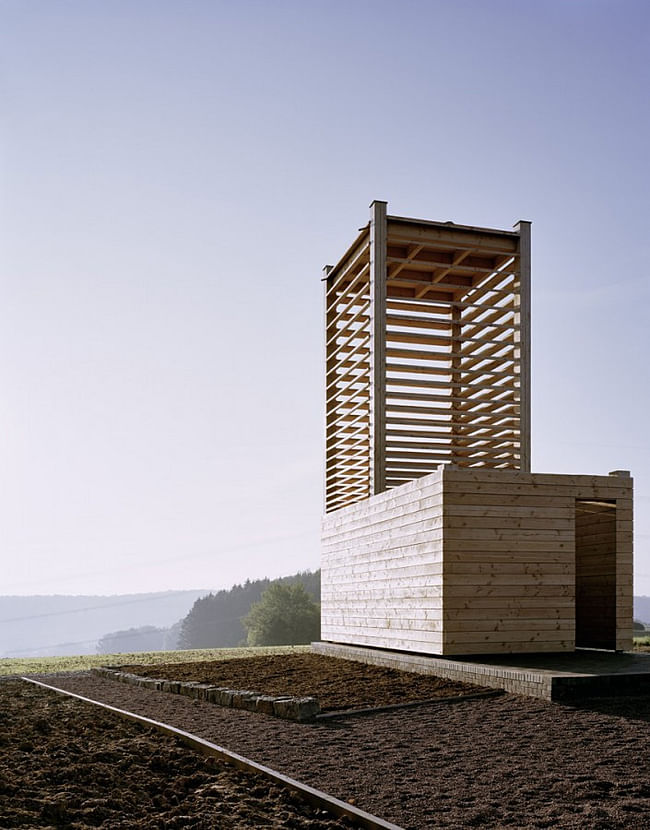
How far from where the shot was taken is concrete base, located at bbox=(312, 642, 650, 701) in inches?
315

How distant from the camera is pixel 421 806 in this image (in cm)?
500

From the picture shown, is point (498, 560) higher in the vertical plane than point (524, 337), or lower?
lower

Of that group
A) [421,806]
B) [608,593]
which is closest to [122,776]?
[421,806]

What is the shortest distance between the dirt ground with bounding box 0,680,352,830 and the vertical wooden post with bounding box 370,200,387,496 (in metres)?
7.24

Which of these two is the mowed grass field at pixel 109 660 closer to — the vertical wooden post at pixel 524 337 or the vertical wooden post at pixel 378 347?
the vertical wooden post at pixel 378 347

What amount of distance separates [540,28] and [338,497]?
877cm

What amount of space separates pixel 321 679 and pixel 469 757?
4836 mm

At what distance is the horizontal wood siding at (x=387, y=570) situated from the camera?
10.9 meters

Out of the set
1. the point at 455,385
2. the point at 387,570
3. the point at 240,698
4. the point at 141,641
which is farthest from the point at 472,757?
the point at 141,641

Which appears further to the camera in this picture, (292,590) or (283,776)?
(292,590)

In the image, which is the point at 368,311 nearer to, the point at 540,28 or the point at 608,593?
the point at 540,28

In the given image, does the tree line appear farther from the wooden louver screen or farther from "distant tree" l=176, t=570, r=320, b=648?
the wooden louver screen

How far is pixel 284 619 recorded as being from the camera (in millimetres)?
53375

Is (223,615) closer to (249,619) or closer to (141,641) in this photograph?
(249,619)
